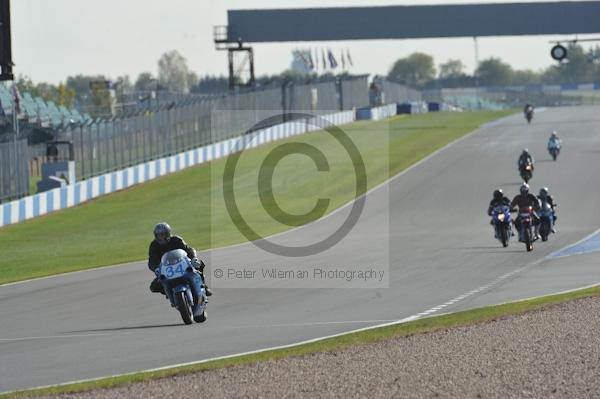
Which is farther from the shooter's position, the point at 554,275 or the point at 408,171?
the point at 408,171

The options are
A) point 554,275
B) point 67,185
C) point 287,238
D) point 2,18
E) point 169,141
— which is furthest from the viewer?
point 169,141

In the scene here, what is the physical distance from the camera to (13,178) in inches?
1478

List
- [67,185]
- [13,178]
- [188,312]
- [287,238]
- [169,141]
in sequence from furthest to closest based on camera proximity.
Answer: [169,141]
[67,185]
[13,178]
[287,238]
[188,312]

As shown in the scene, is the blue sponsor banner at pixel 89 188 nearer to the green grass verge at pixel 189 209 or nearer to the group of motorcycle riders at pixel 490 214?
the green grass verge at pixel 189 209

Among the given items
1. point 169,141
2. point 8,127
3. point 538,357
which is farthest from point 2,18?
point 169,141

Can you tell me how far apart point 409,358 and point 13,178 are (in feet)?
84.6

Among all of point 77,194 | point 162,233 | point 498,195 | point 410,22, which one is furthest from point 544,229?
point 410,22

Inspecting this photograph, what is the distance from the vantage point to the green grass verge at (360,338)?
40.8 ft

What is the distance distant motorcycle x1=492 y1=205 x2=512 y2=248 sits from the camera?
28.1 m

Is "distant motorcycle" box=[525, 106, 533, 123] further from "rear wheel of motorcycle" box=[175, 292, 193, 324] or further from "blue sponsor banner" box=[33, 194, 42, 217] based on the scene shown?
"rear wheel of motorcycle" box=[175, 292, 193, 324]

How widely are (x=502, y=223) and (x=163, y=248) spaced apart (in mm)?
12781

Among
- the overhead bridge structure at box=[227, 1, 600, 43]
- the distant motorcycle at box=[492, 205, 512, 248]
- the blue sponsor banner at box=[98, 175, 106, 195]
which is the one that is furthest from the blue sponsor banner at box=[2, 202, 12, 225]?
the overhead bridge structure at box=[227, 1, 600, 43]

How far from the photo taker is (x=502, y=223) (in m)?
28.2

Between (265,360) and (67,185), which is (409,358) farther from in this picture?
(67,185)
